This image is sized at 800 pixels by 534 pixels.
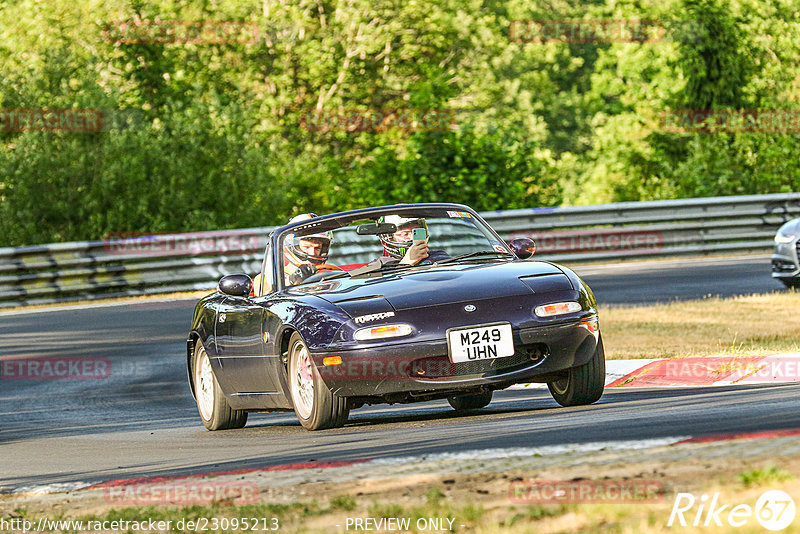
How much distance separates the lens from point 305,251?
9.91 m

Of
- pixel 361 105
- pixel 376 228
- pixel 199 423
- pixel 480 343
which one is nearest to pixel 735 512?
Answer: pixel 480 343

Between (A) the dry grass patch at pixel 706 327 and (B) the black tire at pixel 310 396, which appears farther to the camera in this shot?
(A) the dry grass patch at pixel 706 327

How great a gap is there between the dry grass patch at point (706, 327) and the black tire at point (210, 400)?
360 centimetres

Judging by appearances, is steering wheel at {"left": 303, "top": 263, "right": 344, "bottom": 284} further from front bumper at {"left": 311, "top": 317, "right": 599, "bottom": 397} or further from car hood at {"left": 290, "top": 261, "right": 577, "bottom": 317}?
front bumper at {"left": 311, "top": 317, "right": 599, "bottom": 397}

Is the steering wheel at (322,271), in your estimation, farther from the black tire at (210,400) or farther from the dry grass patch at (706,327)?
the dry grass patch at (706,327)

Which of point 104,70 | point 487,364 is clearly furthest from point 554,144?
point 487,364

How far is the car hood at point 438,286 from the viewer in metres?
8.54

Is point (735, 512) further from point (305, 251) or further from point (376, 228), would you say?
point (305, 251)

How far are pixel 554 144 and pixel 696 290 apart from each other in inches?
1821

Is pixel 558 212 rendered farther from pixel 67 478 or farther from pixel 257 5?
pixel 257 5

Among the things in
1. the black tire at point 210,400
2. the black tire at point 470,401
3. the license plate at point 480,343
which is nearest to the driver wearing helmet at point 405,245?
the black tire at point 470,401

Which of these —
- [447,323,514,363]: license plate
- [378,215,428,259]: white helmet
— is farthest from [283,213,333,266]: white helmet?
[447,323,514,363]: license plate

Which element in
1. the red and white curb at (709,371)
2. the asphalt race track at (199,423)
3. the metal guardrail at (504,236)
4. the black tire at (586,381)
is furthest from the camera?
the metal guardrail at (504,236)

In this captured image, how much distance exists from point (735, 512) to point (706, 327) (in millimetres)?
10138
